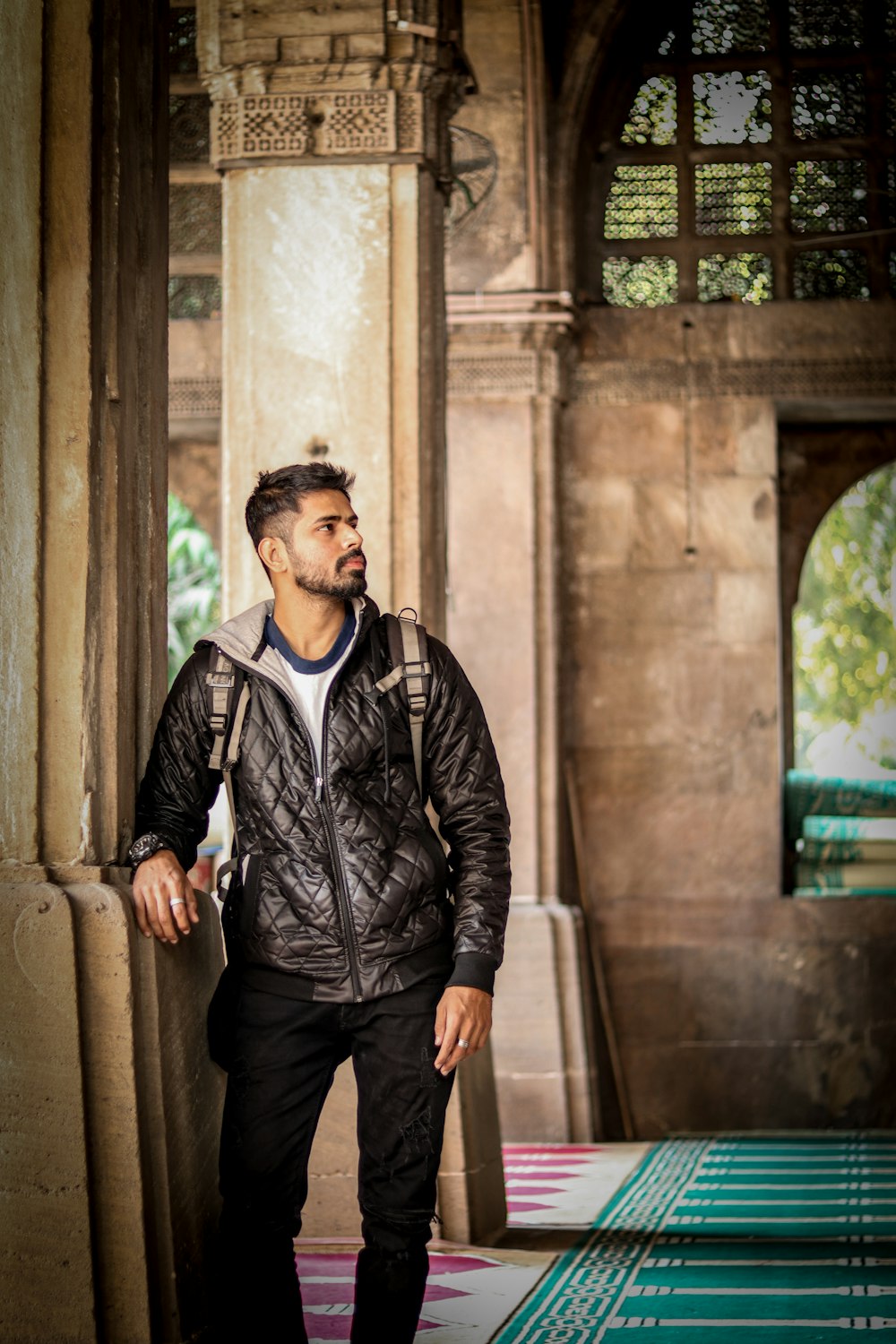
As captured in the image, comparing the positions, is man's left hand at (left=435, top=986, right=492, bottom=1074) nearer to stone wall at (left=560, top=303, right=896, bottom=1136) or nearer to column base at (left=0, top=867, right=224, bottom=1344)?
column base at (left=0, top=867, right=224, bottom=1344)

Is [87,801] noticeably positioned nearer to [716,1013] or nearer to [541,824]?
[541,824]

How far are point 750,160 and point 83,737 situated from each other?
26.6ft

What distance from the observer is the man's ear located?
3.66 meters

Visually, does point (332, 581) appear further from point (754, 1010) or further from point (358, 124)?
point (754, 1010)

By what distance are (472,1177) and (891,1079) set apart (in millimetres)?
5089

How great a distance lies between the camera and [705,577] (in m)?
10.4

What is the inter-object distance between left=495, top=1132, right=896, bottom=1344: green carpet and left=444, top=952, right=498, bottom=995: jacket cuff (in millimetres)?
1298

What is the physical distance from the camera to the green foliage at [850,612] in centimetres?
1773

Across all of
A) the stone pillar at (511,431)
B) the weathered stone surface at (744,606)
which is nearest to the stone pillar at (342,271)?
the stone pillar at (511,431)

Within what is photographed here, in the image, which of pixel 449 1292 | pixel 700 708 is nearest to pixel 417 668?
pixel 449 1292

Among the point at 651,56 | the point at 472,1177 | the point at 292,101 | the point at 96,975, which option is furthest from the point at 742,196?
the point at 96,975

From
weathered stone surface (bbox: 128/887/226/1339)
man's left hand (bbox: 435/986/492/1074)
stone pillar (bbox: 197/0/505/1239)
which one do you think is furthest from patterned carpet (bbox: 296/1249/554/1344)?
man's left hand (bbox: 435/986/492/1074)

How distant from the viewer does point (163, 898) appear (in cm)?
354

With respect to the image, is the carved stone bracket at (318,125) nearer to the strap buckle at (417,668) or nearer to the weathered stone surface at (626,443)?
the strap buckle at (417,668)
